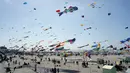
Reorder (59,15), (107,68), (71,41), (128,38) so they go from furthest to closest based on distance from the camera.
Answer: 1. (128,38)
2. (71,41)
3. (59,15)
4. (107,68)

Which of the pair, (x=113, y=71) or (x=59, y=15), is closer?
(x=113, y=71)

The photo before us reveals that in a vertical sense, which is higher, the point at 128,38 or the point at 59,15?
the point at 59,15

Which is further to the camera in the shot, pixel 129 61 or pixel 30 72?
pixel 129 61

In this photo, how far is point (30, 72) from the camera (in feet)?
97.2

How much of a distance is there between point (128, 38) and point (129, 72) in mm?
31101

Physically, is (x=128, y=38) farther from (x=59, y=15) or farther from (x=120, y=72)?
(x=59, y=15)

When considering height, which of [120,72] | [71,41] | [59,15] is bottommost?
[120,72]

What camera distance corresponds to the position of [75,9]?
26.0m

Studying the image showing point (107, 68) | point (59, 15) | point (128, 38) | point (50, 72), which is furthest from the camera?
point (128, 38)

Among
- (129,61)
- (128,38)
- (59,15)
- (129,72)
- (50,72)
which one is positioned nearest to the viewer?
(129,72)

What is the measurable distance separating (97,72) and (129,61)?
27.5 meters

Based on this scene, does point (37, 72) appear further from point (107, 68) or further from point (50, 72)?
point (107, 68)

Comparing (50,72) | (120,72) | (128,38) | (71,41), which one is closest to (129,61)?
(128,38)

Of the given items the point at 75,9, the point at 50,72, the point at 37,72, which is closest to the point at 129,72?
the point at 75,9
